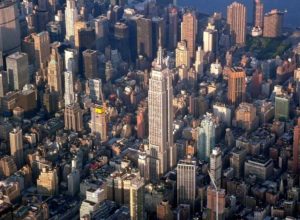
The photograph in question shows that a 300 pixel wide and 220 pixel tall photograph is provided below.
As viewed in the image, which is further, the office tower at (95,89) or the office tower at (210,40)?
the office tower at (210,40)

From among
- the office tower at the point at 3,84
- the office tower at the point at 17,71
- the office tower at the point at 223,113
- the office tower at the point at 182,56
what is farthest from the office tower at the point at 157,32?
the office tower at the point at 3,84

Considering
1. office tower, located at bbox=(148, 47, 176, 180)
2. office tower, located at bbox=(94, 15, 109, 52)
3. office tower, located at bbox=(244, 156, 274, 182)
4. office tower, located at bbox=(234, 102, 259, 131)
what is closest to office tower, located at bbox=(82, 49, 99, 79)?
office tower, located at bbox=(94, 15, 109, 52)

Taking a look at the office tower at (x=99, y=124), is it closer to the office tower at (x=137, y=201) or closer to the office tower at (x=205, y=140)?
the office tower at (x=205, y=140)

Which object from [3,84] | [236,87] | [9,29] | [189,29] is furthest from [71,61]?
[236,87]

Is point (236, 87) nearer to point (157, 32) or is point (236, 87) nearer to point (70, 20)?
point (157, 32)

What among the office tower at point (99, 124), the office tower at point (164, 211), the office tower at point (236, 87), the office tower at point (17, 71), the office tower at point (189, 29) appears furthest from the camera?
the office tower at point (189, 29)

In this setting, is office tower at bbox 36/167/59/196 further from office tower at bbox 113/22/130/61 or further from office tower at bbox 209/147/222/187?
office tower at bbox 113/22/130/61

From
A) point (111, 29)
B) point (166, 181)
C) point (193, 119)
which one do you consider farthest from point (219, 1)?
point (166, 181)
